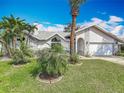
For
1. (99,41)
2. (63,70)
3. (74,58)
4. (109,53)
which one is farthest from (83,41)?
(63,70)

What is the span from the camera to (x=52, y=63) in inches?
471

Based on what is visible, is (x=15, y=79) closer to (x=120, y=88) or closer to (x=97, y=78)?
(x=97, y=78)

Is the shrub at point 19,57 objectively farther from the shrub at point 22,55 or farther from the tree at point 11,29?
the tree at point 11,29

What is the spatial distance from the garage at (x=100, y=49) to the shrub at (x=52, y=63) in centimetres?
1446

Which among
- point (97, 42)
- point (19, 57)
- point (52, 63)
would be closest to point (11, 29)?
point (19, 57)

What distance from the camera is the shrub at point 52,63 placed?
Result: 11844 mm

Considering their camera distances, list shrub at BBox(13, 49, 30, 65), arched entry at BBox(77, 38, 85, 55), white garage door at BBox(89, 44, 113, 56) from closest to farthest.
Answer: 1. shrub at BBox(13, 49, 30, 65)
2. white garage door at BBox(89, 44, 113, 56)
3. arched entry at BBox(77, 38, 85, 55)

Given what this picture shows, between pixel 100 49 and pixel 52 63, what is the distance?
52.9ft

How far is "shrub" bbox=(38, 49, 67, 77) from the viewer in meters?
11.8

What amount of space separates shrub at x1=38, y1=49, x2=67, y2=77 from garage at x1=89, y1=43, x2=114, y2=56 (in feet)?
47.5

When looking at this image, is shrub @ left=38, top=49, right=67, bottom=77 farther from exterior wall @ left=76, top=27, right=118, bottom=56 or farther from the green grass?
exterior wall @ left=76, top=27, right=118, bottom=56

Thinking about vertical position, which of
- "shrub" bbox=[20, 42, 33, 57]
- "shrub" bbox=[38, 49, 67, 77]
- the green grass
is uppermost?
"shrub" bbox=[20, 42, 33, 57]

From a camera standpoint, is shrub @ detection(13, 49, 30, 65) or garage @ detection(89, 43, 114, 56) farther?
garage @ detection(89, 43, 114, 56)

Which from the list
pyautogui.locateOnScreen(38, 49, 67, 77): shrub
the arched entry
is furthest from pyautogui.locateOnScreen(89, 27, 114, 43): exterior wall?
pyautogui.locateOnScreen(38, 49, 67, 77): shrub
